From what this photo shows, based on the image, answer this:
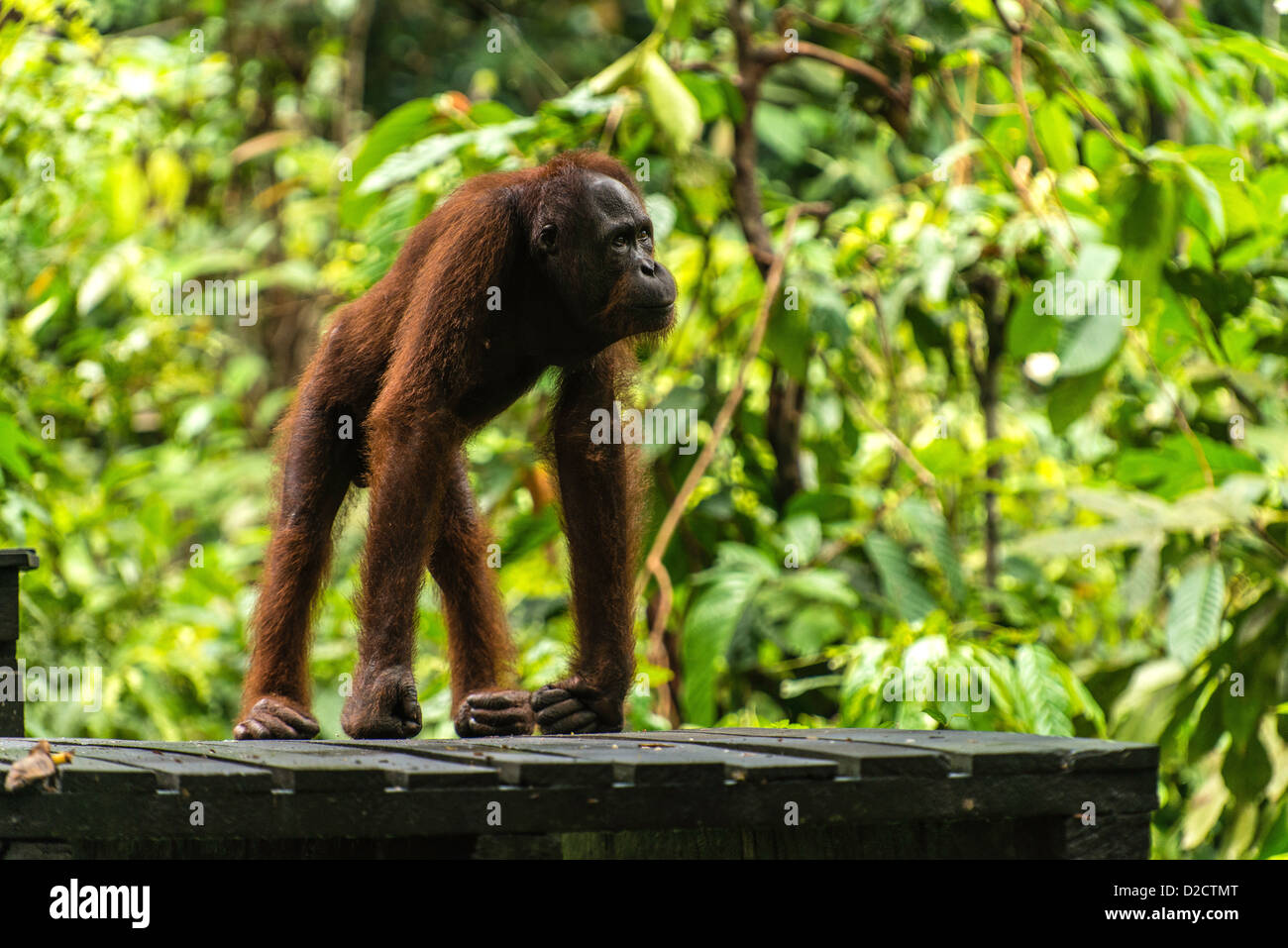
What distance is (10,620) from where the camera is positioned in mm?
2719

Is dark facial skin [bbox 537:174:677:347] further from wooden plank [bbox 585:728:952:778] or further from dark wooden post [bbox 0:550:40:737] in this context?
dark wooden post [bbox 0:550:40:737]

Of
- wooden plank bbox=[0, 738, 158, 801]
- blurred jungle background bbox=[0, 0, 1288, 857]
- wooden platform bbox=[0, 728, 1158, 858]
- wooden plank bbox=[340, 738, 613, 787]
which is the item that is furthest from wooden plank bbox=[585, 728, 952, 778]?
blurred jungle background bbox=[0, 0, 1288, 857]

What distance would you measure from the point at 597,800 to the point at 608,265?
3.67 ft

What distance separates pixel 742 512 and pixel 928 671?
154 centimetres

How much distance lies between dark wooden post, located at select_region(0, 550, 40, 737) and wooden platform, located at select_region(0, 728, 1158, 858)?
627 millimetres

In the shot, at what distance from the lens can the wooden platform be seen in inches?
67.4

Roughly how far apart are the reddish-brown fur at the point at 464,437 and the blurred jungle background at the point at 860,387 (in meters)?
0.62

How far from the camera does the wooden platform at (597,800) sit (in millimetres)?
1711

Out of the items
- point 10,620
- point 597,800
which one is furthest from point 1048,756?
point 10,620

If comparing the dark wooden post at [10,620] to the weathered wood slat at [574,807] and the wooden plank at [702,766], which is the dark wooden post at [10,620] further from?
the wooden plank at [702,766]

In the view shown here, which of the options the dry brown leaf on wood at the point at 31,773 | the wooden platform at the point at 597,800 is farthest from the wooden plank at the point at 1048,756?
the dry brown leaf on wood at the point at 31,773
